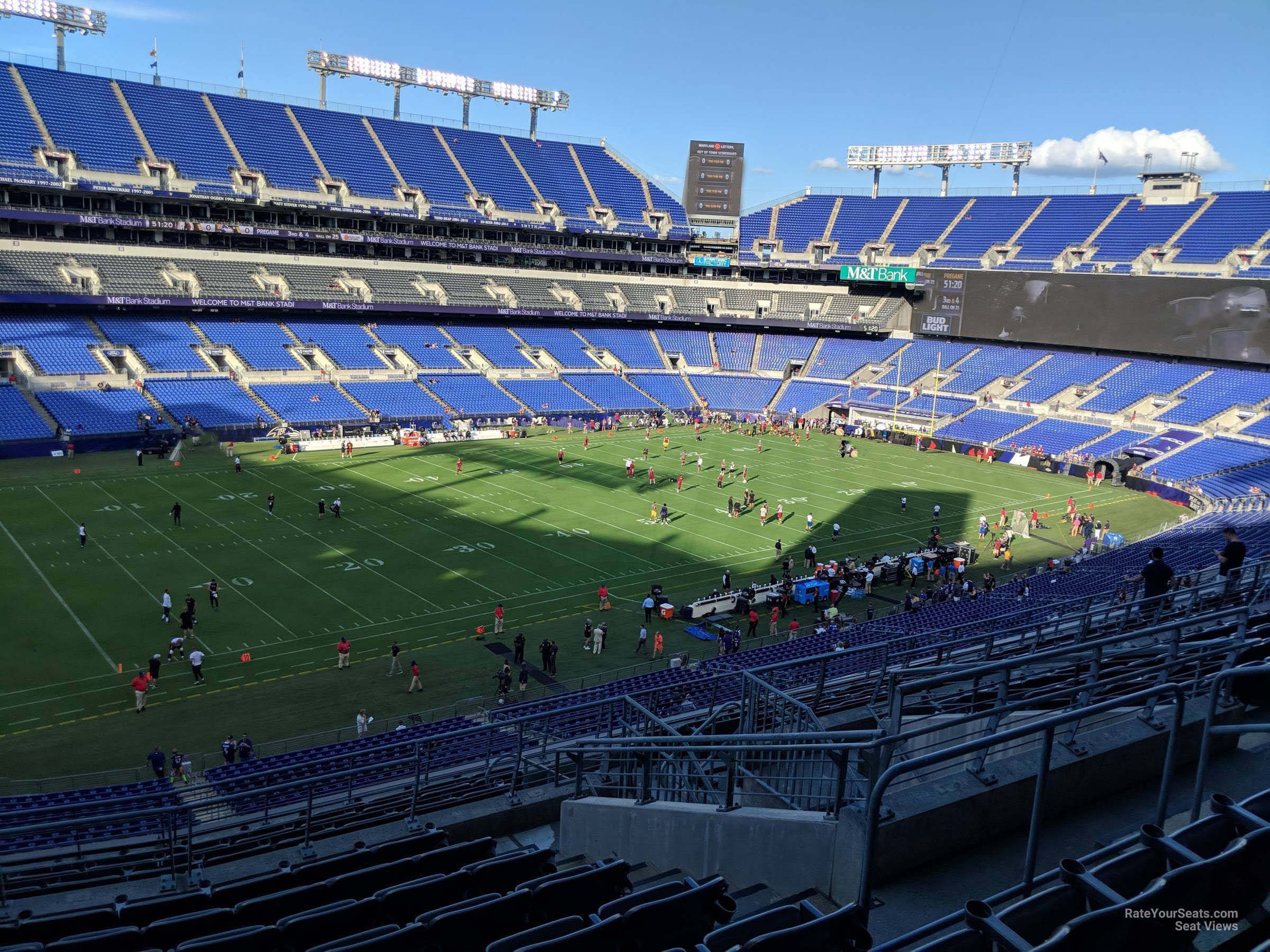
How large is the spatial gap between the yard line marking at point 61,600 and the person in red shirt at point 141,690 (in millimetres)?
2404

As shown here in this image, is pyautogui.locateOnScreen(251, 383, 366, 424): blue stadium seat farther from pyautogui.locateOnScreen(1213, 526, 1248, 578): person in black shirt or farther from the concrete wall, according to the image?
the concrete wall

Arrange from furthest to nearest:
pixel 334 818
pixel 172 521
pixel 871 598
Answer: pixel 172 521, pixel 871 598, pixel 334 818

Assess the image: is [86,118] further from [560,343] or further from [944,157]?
[944,157]

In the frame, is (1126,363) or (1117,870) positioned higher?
(1126,363)

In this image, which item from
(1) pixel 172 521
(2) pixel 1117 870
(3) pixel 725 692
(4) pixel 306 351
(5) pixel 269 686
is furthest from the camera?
(4) pixel 306 351

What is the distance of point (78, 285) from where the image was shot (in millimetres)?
56500

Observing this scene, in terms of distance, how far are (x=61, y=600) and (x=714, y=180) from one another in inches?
2608

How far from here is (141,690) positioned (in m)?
21.6

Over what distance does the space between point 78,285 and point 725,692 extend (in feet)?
174

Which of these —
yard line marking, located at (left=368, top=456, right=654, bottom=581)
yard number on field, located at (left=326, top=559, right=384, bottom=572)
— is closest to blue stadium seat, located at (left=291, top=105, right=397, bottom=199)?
yard line marking, located at (left=368, top=456, right=654, bottom=581)

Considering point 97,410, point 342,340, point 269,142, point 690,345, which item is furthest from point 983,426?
point 269,142

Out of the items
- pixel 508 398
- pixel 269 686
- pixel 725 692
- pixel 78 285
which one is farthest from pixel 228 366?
pixel 725 692

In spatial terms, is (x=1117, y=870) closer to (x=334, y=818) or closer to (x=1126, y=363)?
(x=334, y=818)

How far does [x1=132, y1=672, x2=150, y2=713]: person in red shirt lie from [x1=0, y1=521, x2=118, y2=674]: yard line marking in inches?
94.6
